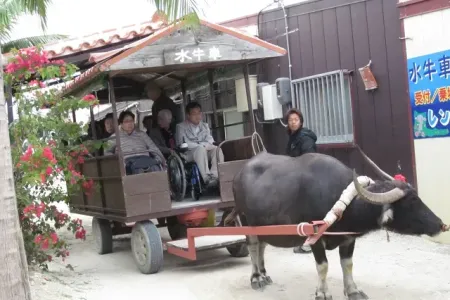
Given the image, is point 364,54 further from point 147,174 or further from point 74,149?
point 74,149

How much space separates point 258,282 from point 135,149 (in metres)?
2.54

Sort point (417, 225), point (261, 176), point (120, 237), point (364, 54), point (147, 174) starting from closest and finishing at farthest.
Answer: point (417, 225) → point (261, 176) → point (147, 174) → point (364, 54) → point (120, 237)

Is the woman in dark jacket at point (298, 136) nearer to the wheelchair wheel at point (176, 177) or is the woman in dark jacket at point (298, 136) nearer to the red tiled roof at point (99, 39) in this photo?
the wheelchair wheel at point (176, 177)

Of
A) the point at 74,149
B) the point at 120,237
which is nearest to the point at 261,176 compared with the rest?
the point at 74,149

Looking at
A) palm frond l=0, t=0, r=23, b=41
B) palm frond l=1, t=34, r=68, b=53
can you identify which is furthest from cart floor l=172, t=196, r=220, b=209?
palm frond l=1, t=34, r=68, b=53

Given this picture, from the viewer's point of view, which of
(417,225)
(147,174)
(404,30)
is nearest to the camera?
(417,225)

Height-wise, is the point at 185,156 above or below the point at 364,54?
below

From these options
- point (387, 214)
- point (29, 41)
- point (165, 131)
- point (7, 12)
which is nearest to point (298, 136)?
point (387, 214)

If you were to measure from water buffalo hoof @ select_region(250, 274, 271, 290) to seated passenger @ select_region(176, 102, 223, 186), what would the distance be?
175cm

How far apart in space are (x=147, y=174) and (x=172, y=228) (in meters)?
1.79

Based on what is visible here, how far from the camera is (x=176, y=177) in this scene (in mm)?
7586

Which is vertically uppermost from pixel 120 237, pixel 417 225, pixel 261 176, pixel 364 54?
pixel 364 54

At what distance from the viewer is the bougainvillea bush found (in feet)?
21.5

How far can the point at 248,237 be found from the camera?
618 centimetres
